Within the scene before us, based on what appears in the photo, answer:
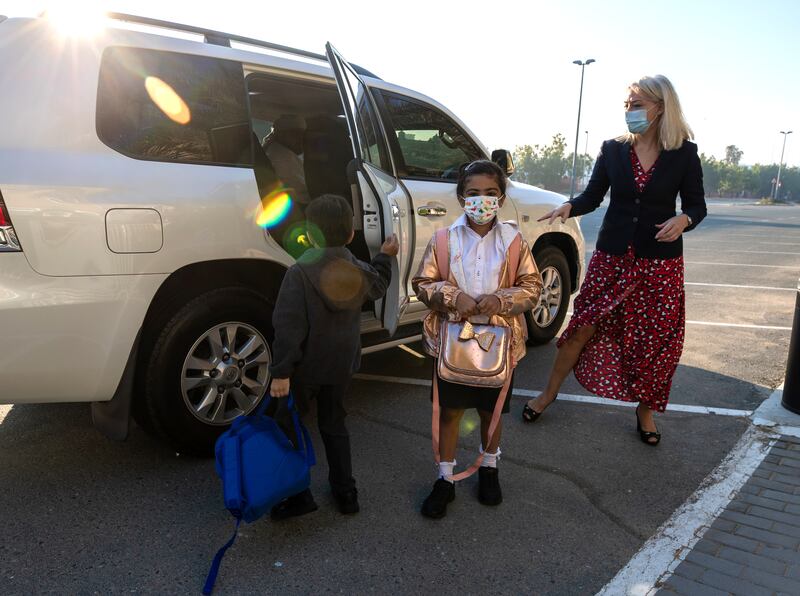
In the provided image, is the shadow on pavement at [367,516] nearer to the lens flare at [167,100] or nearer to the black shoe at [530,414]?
the black shoe at [530,414]

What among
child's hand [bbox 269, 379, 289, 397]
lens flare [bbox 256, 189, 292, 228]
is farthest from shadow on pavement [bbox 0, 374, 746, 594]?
lens flare [bbox 256, 189, 292, 228]

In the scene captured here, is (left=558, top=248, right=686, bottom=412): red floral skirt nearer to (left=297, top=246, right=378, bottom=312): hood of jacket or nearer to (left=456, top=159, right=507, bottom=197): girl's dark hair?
(left=456, top=159, right=507, bottom=197): girl's dark hair

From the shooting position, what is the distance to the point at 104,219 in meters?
2.53

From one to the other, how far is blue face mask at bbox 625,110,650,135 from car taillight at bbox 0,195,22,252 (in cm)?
291

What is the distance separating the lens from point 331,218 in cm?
248

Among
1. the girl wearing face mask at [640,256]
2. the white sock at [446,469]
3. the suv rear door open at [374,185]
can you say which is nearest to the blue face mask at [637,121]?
the girl wearing face mask at [640,256]

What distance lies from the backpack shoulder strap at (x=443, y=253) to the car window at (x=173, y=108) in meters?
1.21

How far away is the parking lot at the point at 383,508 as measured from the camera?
230cm

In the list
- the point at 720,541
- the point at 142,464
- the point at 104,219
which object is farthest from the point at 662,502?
the point at 104,219

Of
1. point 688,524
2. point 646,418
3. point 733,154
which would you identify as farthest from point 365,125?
point 733,154

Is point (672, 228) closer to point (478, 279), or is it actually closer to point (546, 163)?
point (478, 279)

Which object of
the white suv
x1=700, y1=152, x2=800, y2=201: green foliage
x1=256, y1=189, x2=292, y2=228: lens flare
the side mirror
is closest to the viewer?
the white suv

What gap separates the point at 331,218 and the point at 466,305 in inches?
25.7

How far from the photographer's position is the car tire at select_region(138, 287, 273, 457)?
9.39 ft
